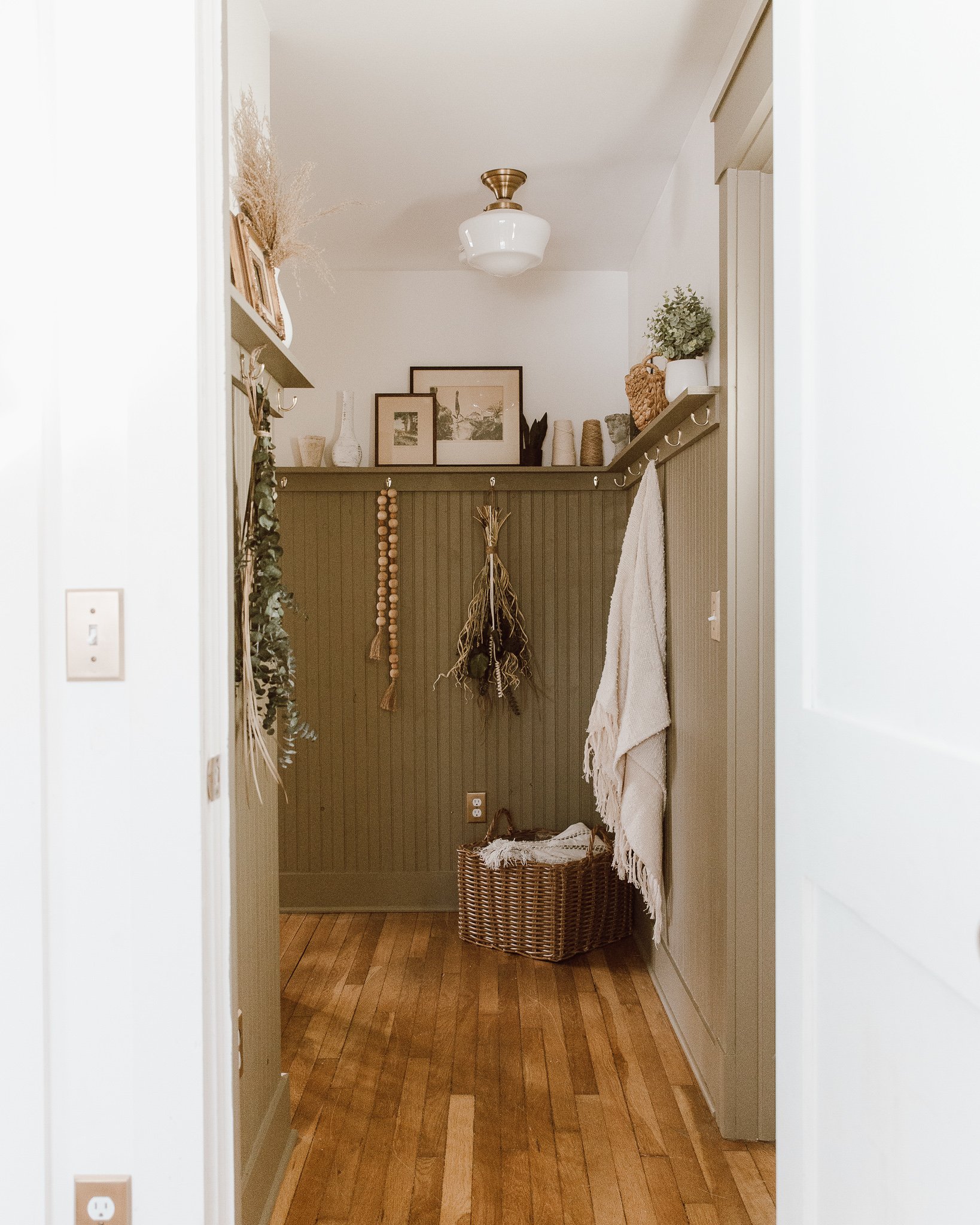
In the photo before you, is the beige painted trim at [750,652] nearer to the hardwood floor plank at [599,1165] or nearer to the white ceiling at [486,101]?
the hardwood floor plank at [599,1165]

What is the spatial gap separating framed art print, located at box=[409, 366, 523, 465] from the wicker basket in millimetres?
1595

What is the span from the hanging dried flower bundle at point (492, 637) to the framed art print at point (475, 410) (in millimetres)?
254

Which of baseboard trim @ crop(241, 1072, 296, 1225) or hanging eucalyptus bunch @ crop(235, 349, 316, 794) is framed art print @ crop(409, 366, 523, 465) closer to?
hanging eucalyptus bunch @ crop(235, 349, 316, 794)

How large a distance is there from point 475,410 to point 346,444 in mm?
558

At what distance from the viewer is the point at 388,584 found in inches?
A: 146

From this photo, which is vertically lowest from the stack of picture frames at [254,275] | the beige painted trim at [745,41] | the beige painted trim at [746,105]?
the stack of picture frames at [254,275]

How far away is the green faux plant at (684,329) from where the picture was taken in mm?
2393
